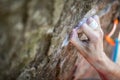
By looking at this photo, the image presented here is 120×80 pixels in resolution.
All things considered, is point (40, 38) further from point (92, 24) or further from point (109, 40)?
point (109, 40)

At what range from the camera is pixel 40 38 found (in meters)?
1.24

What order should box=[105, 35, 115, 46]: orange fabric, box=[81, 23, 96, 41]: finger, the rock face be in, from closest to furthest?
1. the rock face
2. box=[81, 23, 96, 41]: finger
3. box=[105, 35, 115, 46]: orange fabric

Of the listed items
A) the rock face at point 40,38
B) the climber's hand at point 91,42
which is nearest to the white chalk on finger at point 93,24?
the climber's hand at point 91,42

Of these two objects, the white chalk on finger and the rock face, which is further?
the white chalk on finger

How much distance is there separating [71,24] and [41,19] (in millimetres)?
575

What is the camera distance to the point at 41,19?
1.02 meters

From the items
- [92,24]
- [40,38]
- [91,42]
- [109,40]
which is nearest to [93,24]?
[92,24]

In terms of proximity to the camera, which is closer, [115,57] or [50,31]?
[50,31]

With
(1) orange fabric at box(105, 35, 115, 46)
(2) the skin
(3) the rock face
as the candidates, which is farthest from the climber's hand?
(1) orange fabric at box(105, 35, 115, 46)

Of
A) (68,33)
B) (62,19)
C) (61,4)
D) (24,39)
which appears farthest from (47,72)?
(24,39)

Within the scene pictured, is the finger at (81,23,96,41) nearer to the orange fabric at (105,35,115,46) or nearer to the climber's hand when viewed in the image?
the climber's hand

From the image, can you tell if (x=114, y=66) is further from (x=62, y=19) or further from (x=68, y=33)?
(x=62, y=19)

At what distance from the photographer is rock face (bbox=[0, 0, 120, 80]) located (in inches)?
35.5

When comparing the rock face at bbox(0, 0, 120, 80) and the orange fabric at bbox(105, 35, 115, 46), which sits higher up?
the rock face at bbox(0, 0, 120, 80)
